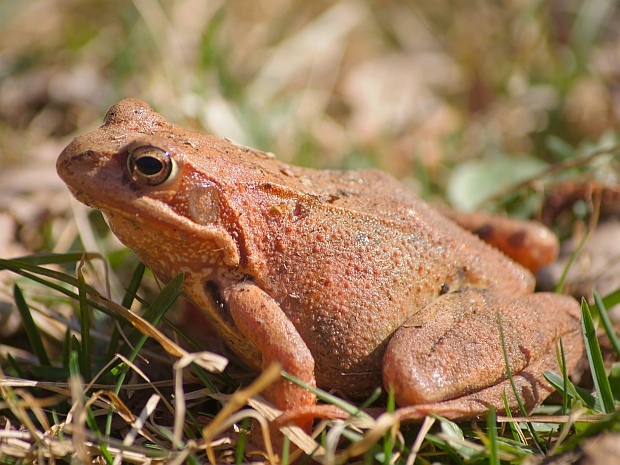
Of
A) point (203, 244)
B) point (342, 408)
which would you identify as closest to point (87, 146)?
point (203, 244)

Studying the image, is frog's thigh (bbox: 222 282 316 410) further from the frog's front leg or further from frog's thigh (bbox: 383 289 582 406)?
frog's thigh (bbox: 383 289 582 406)

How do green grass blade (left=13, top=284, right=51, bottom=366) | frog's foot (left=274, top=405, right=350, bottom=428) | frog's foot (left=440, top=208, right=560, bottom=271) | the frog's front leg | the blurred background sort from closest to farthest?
frog's foot (left=274, top=405, right=350, bottom=428)
the frog's front leg
green grass blade (left=13, top=284, right=51, bottom=366)
frog's foot (left=440, top=208, right=560, bottom=271)
the blurred background

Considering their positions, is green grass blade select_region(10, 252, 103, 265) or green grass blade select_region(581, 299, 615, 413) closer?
green grass blade select_region(581, 299, 615, 413)

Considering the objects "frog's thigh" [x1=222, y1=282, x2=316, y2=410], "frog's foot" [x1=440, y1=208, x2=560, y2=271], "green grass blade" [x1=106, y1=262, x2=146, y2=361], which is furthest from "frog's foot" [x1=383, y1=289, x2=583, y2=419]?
"green grass blade" [x1=106, y1=262, x2=146, y2=361]

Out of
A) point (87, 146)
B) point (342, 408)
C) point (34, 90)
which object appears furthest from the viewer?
point (34, 90)

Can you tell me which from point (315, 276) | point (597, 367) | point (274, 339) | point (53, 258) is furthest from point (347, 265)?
point (53, 258)

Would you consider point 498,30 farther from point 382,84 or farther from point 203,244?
point 203,244

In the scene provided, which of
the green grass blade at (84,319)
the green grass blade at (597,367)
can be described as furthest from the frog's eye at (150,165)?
the green grass blade at (597,367)
